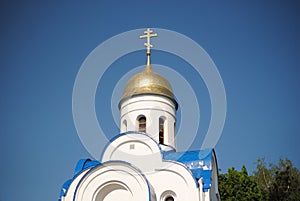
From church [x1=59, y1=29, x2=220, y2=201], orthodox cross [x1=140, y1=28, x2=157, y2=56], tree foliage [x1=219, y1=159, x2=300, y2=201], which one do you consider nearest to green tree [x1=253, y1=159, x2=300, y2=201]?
tree foliage [x1=219, y1=159, x2=300, y2=201]

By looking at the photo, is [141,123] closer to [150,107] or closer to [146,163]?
[150,107]

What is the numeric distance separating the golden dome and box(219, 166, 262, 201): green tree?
4352mm

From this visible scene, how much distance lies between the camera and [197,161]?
11.1 meters

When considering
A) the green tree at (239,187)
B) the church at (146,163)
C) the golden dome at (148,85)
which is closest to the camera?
the church at (146,163)

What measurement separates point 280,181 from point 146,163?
300 inches

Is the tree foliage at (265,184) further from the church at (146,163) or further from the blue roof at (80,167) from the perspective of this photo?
the blue roof at (80,167)

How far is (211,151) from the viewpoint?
37.2ft

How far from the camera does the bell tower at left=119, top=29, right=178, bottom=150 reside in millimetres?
12633

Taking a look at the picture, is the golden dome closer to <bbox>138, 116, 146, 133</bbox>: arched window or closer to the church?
the church

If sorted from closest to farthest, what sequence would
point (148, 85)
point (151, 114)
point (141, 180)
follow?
point (141, 180), point (151, 114), point (148, 85)

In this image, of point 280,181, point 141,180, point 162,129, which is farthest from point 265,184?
point 141,180

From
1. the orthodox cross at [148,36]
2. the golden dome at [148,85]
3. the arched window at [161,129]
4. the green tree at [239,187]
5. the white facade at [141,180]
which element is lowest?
the white facade at [141,180]

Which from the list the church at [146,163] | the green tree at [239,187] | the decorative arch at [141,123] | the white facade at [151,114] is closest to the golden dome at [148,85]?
the church at [146,163]

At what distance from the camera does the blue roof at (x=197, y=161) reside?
10609 mm
